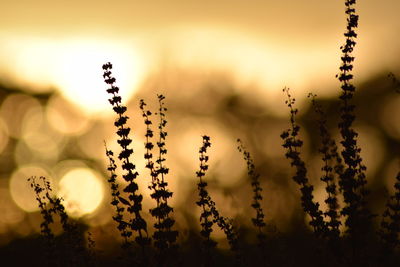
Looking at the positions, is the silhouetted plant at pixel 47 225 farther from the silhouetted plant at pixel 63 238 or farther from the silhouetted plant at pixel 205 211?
the silhouetted plant at pixel 205 211

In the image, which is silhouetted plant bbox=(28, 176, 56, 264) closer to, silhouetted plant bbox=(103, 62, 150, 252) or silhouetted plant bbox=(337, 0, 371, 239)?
silhouetted plant bbox=(103, 62, 150, 252)

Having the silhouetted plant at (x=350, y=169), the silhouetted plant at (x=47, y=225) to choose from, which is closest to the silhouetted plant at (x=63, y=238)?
the silhouetted plant at (x=47, y=225)

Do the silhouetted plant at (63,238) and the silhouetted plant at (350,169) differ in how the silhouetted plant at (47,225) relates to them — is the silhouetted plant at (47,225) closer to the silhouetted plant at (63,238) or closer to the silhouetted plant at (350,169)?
the silhouetted plant at (63,238)

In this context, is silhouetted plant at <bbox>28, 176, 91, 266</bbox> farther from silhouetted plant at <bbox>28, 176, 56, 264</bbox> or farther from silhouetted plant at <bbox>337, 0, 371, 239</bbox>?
silhouetted plant at <bbox>337, 0, 371, 239</bbox>

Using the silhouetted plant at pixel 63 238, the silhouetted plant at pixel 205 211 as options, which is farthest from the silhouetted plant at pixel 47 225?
the silhouetted plant at pixel 205 211

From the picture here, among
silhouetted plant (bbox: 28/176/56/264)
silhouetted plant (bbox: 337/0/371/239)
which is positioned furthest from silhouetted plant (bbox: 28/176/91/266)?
silhouetted plant (bbox: 337/0/371/239)

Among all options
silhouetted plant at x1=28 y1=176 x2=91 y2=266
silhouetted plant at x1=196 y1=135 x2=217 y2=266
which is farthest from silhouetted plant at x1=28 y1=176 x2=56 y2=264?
silhouetted plant at x1=196 y1=135 x2=217 y2=266

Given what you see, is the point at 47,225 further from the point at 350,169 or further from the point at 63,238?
the point at 350,169

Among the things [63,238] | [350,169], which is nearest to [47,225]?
[63,238]
